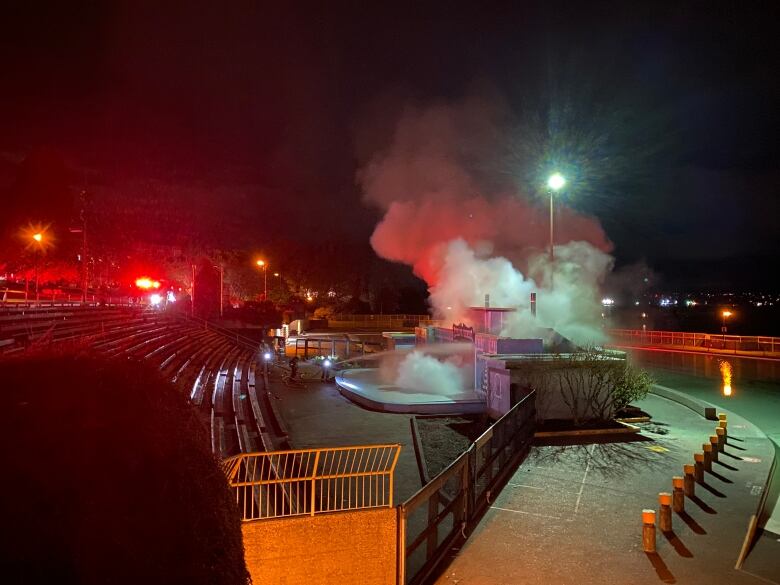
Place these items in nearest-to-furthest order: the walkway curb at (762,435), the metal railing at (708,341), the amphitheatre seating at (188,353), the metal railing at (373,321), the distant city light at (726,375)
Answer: the walkway curb at (762,435)
the amphitheatre seating at (188,353)
the distant city light at (726,375)
the metal railing at (708,341)
the metal railing at (373,321)

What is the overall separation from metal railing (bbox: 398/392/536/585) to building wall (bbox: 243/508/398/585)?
0.62ft

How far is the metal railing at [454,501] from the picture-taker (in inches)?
228

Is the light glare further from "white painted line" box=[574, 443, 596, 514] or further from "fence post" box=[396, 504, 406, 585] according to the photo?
"fence post" box=[396, 504, 406, 585]

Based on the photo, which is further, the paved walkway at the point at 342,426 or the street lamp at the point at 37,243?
the street lamp at the point at 37,243

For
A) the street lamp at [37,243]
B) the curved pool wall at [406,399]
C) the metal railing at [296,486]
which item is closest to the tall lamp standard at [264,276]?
the street lamp at [37,243]

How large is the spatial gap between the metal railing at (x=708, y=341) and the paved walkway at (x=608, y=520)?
24.4 meters

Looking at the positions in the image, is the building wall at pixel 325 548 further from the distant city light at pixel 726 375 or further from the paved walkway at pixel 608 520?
the distant city light at pixel 726 375

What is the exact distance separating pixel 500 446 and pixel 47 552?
293 inches

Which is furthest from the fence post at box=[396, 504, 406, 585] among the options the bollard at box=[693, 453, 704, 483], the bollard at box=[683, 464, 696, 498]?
the bollard at box=[693, 453, 704, 483]

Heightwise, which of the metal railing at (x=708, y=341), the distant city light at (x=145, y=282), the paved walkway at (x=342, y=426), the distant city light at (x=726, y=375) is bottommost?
the paved walkway at (x=342, y=426)

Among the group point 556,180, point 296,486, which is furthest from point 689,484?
point 556,180

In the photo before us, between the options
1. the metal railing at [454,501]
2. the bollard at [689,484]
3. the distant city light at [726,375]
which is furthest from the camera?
the distant city light at [726,375]

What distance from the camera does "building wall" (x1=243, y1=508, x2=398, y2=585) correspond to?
4.98 m

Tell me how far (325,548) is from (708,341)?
115 ft
